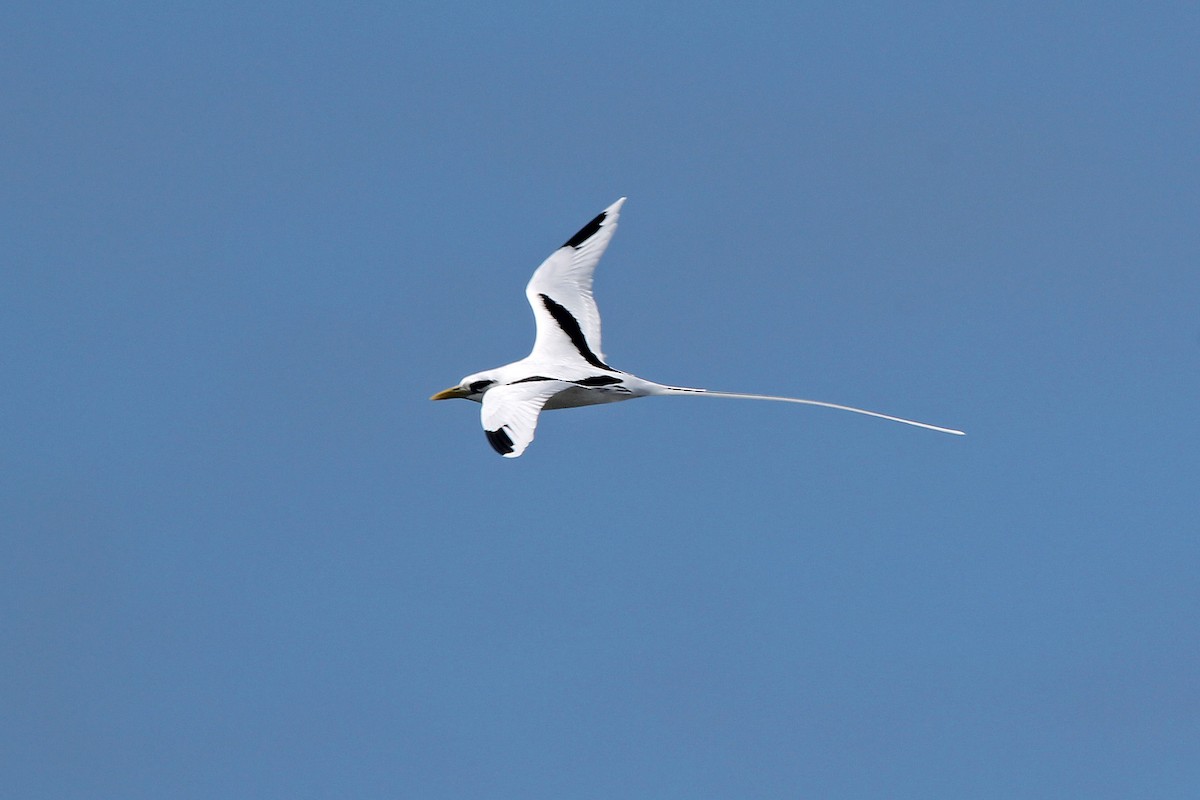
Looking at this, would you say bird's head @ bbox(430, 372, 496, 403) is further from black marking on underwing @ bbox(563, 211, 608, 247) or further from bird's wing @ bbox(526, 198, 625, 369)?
black marking on underwing @ bbox(563, 211, 608, 247)

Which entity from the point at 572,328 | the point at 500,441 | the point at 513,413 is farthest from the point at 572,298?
the point at 500,441

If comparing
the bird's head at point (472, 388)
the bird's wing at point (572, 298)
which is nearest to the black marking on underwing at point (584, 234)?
the bird's wing at point (572, 298)

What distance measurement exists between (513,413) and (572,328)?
720 centimetres

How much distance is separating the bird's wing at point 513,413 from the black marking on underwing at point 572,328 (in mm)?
3329

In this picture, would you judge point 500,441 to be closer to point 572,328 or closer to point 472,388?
point 472,388

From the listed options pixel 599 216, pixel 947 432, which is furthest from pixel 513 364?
pixel 947 432

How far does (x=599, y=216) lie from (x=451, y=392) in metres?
6.14

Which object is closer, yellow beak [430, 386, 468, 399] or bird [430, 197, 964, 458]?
bird [430, 197, 964, 458]

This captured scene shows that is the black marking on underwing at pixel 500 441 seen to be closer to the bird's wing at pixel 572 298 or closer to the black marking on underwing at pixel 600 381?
the black marking on underwing at pixel 600 381

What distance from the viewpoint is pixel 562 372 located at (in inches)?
1154

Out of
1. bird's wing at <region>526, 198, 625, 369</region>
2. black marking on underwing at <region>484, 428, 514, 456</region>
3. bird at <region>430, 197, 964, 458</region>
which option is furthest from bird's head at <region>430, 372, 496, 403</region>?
black marking on underwing at <region>484, 428, 514, 456</region>

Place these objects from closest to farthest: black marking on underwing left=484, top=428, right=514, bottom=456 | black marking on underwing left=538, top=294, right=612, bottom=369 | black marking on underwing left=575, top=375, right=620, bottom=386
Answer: black marking on underwing left=484, top=428, right=514, bottom=456, black marking on underwing left=575, top=375, right=620, bottom=386, black marking on underwing left=538, top=294, right=612, bottom=369

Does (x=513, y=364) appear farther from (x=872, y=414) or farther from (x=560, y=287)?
(x=872, y=414)

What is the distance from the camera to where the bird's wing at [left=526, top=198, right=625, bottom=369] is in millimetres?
31156
